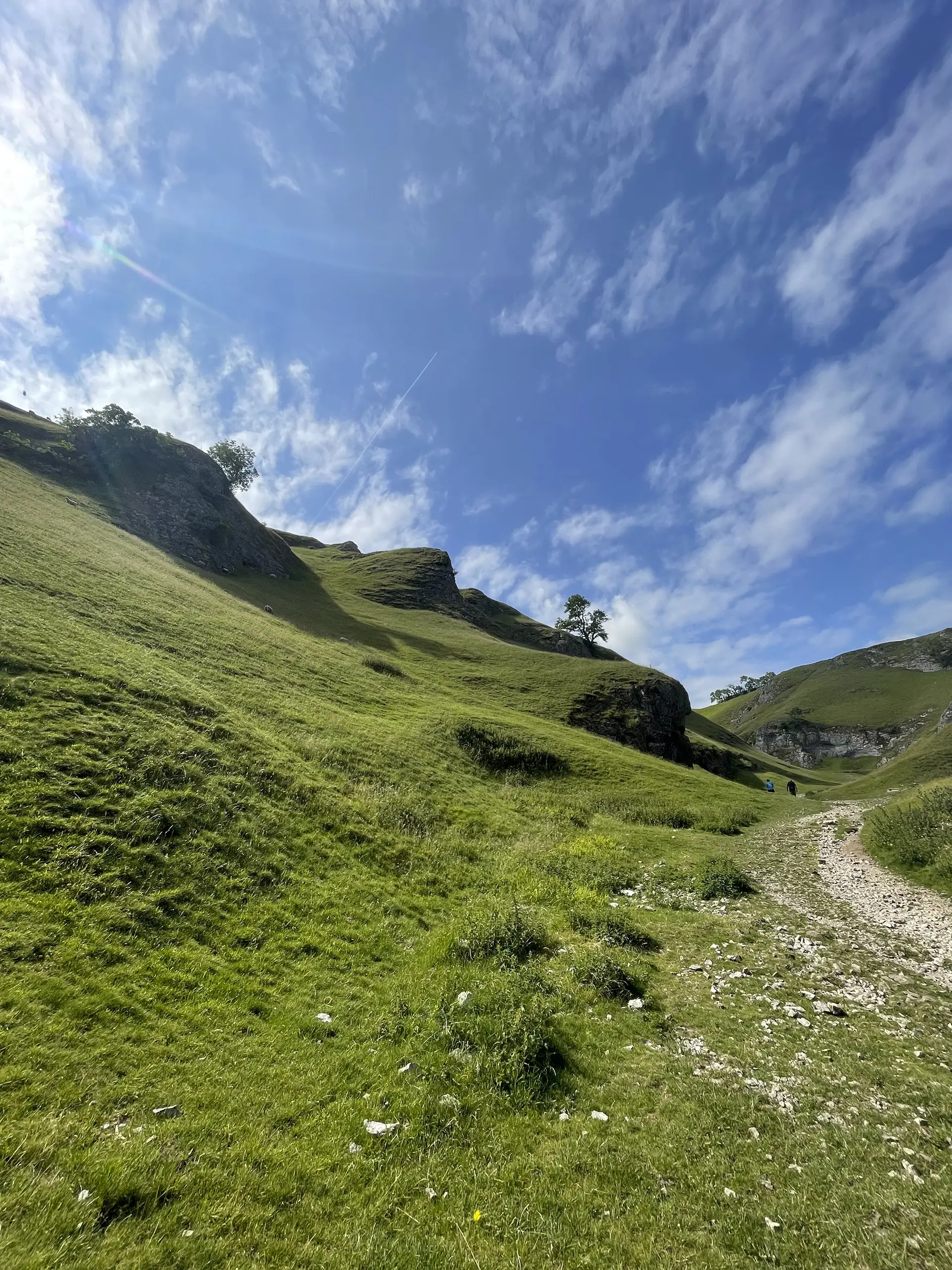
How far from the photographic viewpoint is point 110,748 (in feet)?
62.4

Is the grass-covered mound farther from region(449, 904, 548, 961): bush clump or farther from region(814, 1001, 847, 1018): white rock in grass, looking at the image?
region(449, 904, 548, 961): bush clump

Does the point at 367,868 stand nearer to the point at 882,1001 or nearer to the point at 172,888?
the point at 172,888

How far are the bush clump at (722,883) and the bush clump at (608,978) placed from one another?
8270mm

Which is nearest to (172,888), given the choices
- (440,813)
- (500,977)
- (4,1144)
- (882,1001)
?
(4,1144)

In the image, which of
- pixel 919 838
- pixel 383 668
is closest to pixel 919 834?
pixel 919 838

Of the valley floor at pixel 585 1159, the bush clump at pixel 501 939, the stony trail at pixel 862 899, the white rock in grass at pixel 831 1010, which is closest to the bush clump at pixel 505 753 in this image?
the stony trail at pixel 862 899

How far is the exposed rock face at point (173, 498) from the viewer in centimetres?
7862

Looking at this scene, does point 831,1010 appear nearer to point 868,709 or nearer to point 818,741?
point 818,741

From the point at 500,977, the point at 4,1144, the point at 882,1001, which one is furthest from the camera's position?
the point at 500,977

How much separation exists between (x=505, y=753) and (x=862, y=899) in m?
26.2

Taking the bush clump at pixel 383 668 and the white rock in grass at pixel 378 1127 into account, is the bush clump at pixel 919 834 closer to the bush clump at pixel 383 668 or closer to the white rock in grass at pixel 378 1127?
the white rock in grass at pixel 378 1127

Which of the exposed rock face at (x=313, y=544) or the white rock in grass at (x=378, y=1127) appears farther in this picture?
the exposed rock face at (x=313, y=544)

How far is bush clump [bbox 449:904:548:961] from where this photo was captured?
15.6 metres

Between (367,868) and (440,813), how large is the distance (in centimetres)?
830
